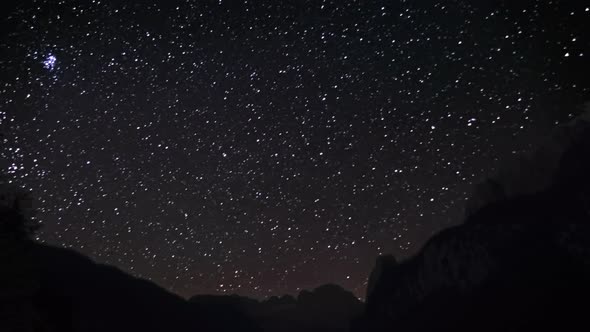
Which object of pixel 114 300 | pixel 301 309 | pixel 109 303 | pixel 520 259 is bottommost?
pixel 520 259

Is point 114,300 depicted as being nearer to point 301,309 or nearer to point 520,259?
point 301,309

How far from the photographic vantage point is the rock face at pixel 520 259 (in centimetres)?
6581

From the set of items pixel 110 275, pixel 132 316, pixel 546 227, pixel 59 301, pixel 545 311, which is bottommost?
pixel 545 311

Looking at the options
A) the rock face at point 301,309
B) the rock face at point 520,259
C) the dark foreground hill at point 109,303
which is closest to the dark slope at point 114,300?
the dark foreground hill at point 109,303

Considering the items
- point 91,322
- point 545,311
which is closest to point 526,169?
point 545,311

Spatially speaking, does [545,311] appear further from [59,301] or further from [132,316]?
[132,316]

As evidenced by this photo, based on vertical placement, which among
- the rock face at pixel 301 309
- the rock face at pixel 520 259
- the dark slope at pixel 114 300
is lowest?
the rock face at pixel 520 259

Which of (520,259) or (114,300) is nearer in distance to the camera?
(520,259)

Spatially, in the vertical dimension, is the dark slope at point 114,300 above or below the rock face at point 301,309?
above

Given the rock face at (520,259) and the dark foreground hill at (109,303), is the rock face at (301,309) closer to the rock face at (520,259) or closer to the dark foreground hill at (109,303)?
the dark foreground hill at (109,303)

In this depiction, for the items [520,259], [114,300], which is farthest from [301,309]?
[520,259]

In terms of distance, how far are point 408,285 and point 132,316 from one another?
247 feet

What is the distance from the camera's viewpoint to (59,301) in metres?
29.3

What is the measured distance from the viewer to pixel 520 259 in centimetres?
7612
